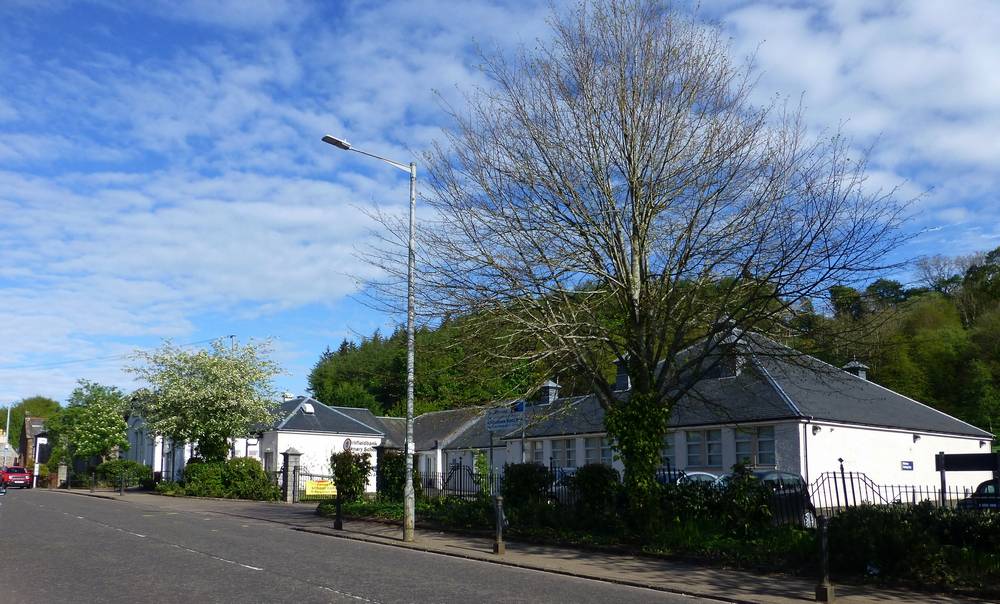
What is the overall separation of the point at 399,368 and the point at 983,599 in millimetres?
57831

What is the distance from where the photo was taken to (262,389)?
44500 mm

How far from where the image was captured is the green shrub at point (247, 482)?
37344mm

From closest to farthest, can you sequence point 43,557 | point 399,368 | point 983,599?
point 983,599
point 43,557
point 399,368

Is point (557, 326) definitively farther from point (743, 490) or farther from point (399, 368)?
point (399, 368)

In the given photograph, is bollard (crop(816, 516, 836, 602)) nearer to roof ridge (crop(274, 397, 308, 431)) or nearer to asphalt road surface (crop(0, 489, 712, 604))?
asphalt road surface (crop(0, 489, 712, 604))

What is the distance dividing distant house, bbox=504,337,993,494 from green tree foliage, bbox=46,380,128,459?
4102 cm

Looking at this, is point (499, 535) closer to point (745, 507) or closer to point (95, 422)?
point (745, 507)

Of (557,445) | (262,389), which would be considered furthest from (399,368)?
(557,445)

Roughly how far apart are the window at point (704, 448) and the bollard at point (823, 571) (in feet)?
67.7

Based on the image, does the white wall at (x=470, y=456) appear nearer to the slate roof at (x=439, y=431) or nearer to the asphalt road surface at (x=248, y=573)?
the slate roof at (x=439, y=431)

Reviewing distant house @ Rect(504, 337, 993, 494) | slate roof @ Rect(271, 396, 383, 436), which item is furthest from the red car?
distant house @ Rect(504, 337, 993, 494)

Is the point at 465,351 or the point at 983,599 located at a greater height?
the point at 465,351

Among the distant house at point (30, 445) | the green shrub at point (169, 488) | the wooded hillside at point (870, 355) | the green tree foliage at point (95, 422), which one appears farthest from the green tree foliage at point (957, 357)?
the distant house at point (30, 445)

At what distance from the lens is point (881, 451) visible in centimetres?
3206
